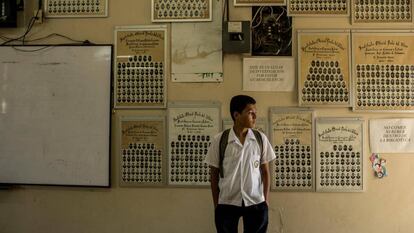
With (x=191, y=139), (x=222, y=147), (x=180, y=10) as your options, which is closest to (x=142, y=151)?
(x=191, y=139)

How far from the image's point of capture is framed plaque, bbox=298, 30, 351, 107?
8.48 ft

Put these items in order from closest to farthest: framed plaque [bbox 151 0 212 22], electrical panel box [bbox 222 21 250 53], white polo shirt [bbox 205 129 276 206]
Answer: white polo shirt [bbox 205 129 276 206] < electrical panel box [bbox 222 21 250 53] < framed plaque [bbox 151 0 212 22]

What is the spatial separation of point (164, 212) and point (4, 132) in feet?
4.51

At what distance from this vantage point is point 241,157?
2006 mm

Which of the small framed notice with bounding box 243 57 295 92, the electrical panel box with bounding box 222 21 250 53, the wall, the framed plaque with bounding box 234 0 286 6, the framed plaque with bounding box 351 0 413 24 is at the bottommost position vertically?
the wall

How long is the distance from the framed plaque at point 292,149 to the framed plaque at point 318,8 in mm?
704

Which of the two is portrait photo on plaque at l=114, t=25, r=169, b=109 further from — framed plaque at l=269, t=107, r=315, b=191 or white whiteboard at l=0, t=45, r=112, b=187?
framed plaque at l=269, t=107, r=315, b=191

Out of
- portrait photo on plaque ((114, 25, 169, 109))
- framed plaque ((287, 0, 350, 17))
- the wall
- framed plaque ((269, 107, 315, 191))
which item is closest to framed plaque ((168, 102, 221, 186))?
the wall

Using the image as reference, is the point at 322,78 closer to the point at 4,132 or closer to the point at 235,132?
the point at 235,132

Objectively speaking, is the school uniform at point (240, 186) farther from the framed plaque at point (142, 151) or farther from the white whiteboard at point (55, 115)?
the white whiteboard at point (55, 115)

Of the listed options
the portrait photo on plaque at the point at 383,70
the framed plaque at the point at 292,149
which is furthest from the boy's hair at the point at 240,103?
the portrait photo on plaque at the point at 383,70

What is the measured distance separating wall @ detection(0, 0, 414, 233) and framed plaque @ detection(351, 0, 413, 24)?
126mm

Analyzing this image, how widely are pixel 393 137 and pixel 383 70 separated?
19.2 inches

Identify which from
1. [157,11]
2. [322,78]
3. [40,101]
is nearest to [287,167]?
[322,78]
